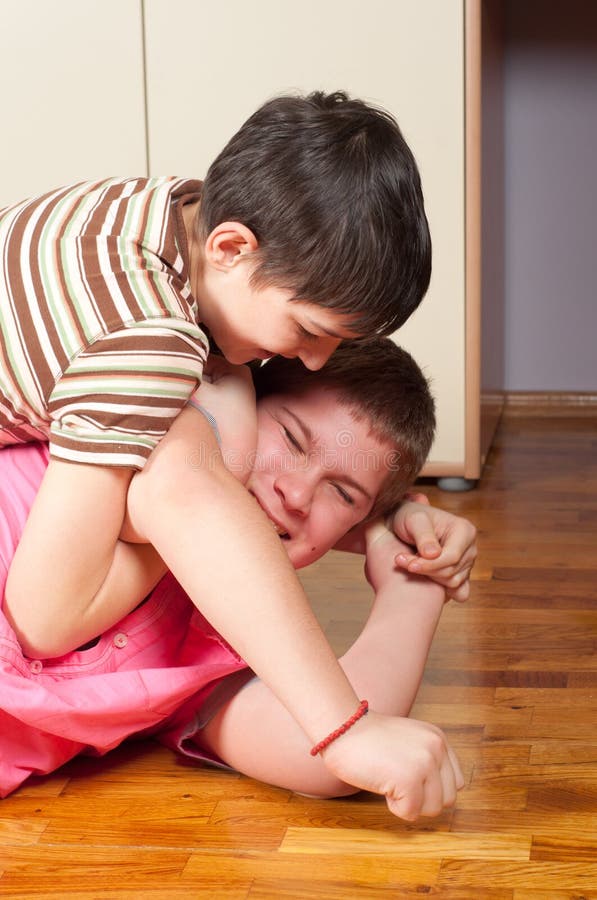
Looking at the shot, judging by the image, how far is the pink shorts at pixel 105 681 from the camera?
2.80 feet

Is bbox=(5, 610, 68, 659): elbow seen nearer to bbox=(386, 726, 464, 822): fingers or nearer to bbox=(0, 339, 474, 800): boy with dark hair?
bbox=(0, 339, 474, 800): boy with dark hair

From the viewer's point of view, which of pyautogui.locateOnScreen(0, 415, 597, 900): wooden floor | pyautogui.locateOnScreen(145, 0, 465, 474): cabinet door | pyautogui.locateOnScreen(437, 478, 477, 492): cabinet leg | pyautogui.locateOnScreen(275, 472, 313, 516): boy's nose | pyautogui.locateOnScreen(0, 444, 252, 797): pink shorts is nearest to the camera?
pyautogui.locateOnScreen(0, 415, 597, 900): wooden floor

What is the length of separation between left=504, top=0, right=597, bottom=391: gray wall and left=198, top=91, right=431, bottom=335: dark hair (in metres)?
1.80

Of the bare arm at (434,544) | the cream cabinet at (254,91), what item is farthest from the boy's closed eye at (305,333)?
the cream cabinet at (254,91)

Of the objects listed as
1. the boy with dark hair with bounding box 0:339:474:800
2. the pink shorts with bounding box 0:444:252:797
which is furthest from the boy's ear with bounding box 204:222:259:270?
the pink shorts with bounding box 0:444:252:797

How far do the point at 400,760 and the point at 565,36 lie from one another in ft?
7.13

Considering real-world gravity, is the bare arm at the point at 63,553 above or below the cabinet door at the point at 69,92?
below

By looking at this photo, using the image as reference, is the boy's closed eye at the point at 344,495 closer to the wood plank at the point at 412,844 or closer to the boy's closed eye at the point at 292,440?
the boy's closed eye at the point at 292,440

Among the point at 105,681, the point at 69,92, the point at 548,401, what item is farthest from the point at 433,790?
the point at 548,401

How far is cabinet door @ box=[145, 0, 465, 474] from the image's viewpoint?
182 cm

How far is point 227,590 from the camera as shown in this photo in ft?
2.55

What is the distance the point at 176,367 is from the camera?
0.80 m

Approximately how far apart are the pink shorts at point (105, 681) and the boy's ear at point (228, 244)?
0.22 m

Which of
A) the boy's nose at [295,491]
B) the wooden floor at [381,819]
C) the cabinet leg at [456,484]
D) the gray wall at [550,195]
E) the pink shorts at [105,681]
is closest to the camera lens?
the wooden floor at [381,819]
